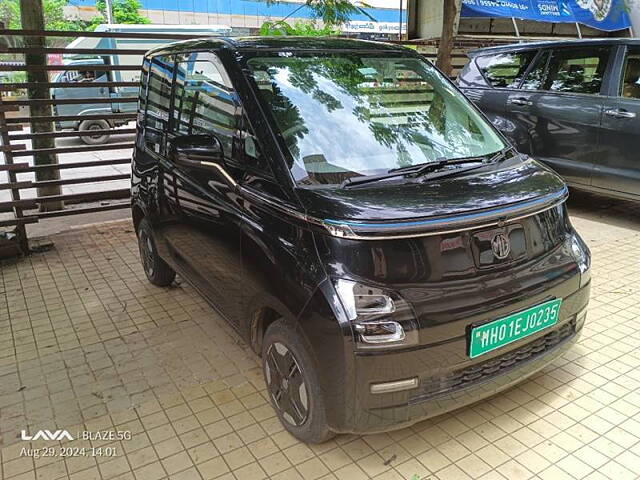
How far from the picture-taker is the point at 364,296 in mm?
2111

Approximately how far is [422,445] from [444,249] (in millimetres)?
988

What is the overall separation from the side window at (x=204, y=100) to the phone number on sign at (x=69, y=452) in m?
1.57

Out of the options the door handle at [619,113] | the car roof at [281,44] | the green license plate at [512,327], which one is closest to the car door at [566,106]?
the door handle at [619,113]

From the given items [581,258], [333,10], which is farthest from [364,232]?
[333,10]

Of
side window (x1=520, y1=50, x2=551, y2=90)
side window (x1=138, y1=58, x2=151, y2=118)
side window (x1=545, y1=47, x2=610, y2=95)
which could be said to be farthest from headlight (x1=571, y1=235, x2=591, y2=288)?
side window (x1=520, y1=50, x2=551, y2=90)

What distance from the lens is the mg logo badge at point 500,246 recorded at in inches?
91.7

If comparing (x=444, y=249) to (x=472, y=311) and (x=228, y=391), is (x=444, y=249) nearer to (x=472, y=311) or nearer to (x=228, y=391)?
(x=472, y=311)

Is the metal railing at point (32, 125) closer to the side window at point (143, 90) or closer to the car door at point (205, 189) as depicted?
the side window at point (143, 90)

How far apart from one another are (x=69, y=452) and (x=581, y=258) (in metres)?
2.69

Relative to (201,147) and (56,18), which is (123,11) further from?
(201,147)

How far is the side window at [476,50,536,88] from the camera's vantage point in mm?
6449

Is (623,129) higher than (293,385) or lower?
higher

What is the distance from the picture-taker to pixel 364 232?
212 cm

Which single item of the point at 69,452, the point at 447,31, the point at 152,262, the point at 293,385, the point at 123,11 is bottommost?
the point at 69,452
